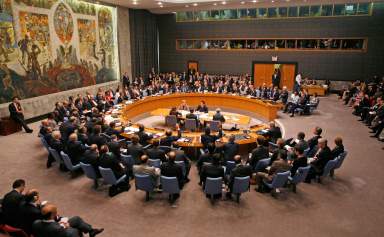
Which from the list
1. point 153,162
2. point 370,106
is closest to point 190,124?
point 153,162

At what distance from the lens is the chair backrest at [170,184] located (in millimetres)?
6152

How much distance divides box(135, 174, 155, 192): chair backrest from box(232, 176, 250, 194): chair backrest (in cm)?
181

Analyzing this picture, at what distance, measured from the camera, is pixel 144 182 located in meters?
6.33

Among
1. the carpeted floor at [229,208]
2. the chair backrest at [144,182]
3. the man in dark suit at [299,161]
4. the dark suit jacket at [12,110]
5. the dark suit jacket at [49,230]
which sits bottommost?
the carpeted floor at [229,208]

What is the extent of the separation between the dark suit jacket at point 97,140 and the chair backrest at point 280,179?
4664mm

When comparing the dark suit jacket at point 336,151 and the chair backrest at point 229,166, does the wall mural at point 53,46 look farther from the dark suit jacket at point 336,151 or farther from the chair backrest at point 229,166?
the dark suit jacket at point 336,151

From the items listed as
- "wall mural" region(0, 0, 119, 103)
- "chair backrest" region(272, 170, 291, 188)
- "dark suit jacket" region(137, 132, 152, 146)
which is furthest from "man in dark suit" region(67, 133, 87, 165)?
"wall mural" region(0, 0, 119, 103)

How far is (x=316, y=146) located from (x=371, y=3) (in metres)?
14.1

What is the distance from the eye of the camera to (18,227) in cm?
481

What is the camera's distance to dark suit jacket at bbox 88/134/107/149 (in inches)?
321

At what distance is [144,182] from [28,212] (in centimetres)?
227

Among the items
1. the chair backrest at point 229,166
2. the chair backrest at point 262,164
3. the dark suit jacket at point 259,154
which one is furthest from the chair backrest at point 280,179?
the chair backrest at point 229,166

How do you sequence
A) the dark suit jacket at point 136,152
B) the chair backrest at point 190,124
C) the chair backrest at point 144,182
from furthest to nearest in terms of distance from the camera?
1. the chair backrest at point 190,124
2. the dark suit jacket at point 136,152
3. the chair backrest at point 144,182

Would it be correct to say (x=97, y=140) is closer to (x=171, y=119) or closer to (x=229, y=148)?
(x=229, y=148)
